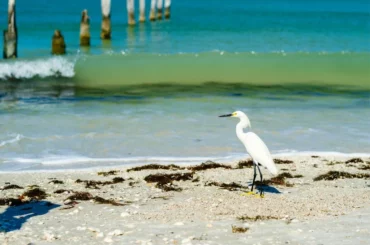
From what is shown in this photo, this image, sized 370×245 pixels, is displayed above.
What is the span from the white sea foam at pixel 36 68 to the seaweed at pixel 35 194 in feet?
50.4

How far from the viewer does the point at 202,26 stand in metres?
47.8

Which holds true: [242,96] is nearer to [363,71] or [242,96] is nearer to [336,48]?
[363,71]

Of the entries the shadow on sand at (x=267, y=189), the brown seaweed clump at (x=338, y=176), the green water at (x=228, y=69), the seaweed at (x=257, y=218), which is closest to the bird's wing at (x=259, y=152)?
the shadow on sand at (x=267, y=189)

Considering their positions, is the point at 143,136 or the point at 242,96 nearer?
the point at 143,136

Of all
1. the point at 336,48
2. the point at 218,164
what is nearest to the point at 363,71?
the point at 336,48

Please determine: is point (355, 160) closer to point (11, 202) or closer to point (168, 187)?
point (168, 187)

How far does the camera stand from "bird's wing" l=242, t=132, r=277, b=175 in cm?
886

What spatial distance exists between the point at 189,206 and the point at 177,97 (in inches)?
435

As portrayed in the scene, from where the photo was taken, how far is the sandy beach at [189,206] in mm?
6883

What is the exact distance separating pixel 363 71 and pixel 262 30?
18.3m

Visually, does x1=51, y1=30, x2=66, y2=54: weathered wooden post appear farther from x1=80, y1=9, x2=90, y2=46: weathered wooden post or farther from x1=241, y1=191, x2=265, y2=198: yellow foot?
x1=241, y1=191, x2=265, y2=198: yellow foot

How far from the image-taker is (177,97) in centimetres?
1898

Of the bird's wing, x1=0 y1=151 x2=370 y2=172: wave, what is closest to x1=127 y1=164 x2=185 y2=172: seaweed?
x1=0 y1=151 x2=370 y2=172: wave

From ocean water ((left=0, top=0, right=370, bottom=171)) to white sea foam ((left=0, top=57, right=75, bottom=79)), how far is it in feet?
0.13
